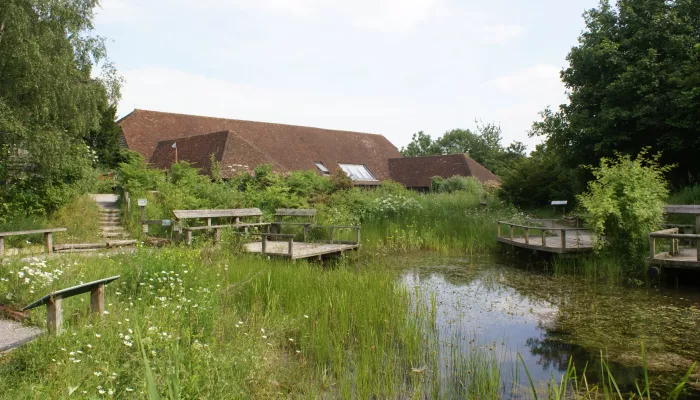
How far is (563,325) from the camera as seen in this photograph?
690 centimetres

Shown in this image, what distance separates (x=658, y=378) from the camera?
4.94 meters

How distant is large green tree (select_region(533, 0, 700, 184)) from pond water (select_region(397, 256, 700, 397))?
9.32 m

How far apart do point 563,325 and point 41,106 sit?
13.4 meters

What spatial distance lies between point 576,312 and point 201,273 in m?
5.81

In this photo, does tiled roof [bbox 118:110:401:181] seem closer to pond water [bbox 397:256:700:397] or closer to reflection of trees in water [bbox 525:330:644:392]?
pond water [bbox 397:256:700:397]

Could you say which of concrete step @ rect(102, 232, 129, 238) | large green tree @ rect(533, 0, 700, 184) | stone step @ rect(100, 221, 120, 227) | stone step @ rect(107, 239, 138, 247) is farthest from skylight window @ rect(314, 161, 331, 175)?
stone step @ rect(107, 239, 138, 247)

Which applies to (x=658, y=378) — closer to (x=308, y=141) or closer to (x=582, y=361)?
(x=582, y=361)

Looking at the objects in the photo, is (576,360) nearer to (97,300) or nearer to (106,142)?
(97,300)

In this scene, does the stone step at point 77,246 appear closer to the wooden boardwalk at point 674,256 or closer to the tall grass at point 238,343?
the tall grass at point 238,343

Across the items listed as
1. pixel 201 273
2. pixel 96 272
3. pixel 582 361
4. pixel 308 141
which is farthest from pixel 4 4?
pixel 308 141

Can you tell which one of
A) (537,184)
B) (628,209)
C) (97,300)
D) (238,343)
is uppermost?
(537,184)

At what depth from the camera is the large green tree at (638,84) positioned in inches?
628

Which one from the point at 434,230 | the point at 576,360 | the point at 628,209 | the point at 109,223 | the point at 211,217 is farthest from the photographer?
the point at 434,230

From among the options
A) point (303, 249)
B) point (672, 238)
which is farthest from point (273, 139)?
point (672, 238)
